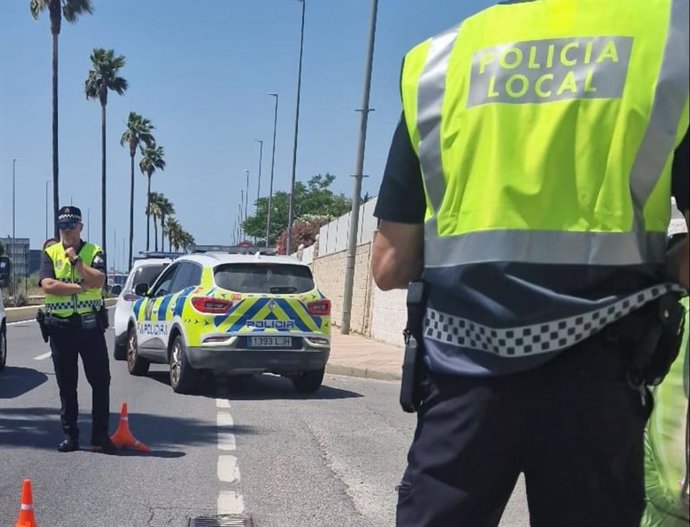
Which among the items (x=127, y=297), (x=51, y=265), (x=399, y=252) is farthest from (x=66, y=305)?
(x=127, y=297)

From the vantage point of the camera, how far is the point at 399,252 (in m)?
2.08

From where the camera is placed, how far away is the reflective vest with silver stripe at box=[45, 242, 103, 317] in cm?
706

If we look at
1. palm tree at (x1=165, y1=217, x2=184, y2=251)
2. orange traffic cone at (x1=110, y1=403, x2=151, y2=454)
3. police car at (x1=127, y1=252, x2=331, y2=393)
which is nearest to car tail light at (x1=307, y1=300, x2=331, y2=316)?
police car at (x1=127, y1=252, x2=331, y2=393)

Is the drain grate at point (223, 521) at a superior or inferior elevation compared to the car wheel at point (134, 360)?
superior

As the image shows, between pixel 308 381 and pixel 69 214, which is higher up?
pixel 69 214

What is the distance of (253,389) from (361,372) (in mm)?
2847

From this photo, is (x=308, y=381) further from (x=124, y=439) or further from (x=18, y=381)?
(x=124, y=439)

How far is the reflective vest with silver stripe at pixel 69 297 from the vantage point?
7.06 m

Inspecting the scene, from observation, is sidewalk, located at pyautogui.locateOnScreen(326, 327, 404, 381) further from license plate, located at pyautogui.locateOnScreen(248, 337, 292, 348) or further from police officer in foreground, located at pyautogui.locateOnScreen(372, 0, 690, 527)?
police officer in foreground, located at pyautogui.locateOnScreen(372, 0, 690, 527)

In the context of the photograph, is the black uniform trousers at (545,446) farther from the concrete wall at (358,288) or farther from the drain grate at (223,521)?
the concrete wall at (358,288)

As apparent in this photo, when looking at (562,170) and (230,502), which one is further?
(230,502)

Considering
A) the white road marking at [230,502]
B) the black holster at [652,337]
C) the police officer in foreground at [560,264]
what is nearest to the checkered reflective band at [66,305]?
the white road marking at [230,502]

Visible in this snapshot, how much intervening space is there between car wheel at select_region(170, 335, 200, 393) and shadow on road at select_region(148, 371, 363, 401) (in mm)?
202

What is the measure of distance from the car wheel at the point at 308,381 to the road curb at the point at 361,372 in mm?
2319
